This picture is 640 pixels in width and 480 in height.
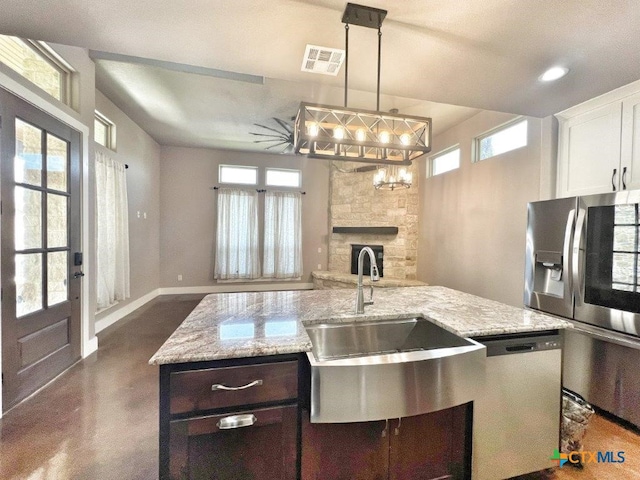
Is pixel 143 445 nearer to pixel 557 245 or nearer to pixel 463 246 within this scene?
pixel 557 245

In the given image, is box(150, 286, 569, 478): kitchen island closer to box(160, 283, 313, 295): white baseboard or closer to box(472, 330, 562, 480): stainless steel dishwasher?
box(472, 330, 562, 480): stainless steel dishwasher

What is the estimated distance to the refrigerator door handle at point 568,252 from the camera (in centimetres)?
209

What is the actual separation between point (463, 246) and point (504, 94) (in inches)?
89.3

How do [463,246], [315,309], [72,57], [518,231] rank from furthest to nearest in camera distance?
[463,246], [518,231], [72,57], [315,309]

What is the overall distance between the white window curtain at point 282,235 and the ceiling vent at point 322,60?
4.27 m

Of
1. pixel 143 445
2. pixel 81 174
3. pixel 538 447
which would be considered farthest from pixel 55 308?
pixel 538 447

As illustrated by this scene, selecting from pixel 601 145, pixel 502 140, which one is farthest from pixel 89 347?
pixel 502 140

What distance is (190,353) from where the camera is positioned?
1.02 m

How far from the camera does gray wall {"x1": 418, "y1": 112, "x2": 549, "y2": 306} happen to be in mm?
3143

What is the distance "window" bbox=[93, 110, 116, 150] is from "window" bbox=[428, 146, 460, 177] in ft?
16.7

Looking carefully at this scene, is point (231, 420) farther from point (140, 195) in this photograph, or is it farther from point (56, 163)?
point (140, 195)

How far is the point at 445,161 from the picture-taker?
4.60 m

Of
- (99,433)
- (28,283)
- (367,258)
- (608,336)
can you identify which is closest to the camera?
(99,433)

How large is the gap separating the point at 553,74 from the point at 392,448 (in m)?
2.72
